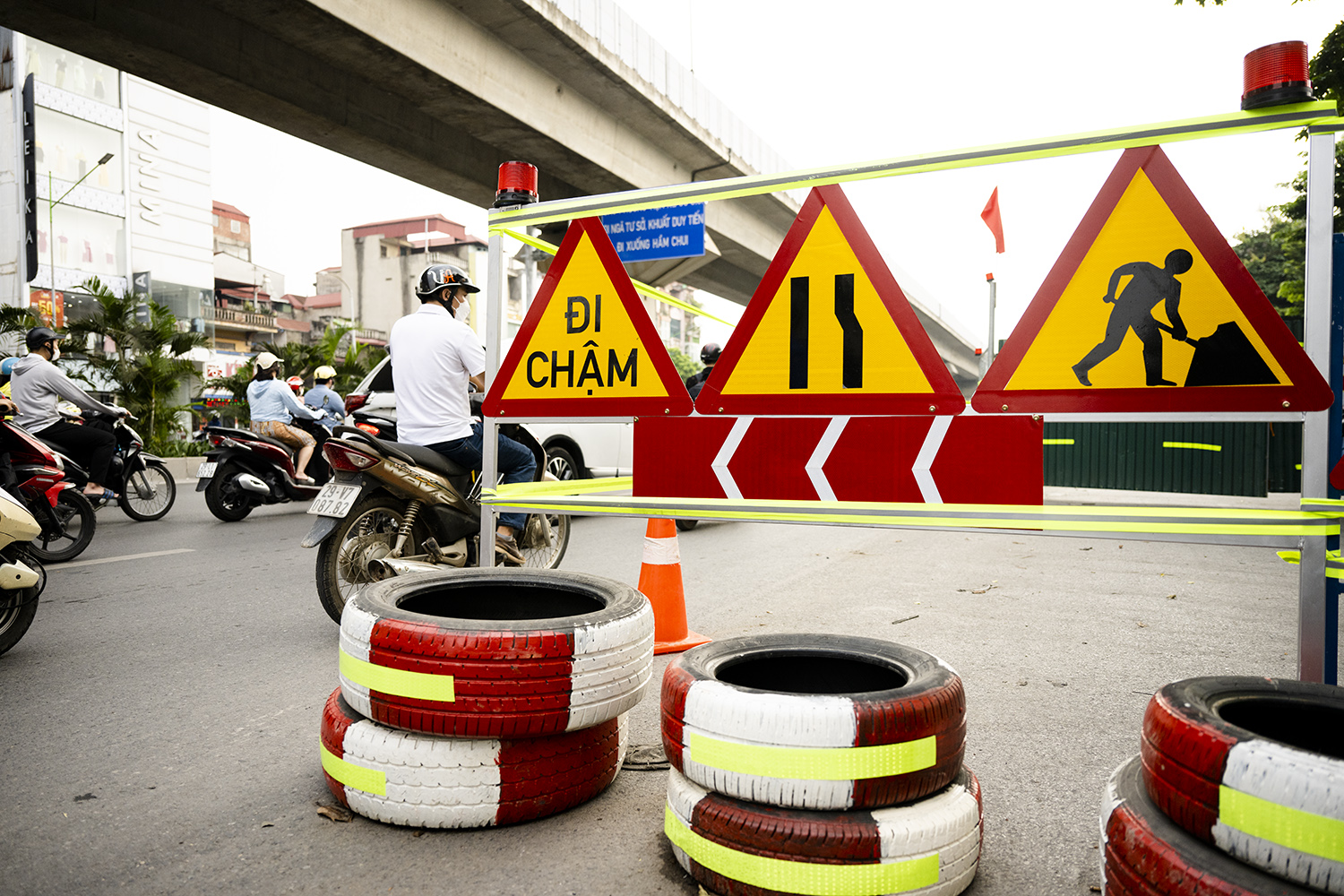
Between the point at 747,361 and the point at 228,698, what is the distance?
8.34 feet

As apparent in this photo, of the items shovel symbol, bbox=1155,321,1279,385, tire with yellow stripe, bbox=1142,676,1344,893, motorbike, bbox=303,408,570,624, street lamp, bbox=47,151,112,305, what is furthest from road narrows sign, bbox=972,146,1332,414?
street lamp, bbox=47,151,112,305

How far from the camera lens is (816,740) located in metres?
1.87

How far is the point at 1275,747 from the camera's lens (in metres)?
1.46

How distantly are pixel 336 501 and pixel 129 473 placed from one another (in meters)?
5.78

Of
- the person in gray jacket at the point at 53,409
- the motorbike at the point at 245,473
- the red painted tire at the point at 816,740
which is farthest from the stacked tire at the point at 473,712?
the motorbike at the point at 245,473

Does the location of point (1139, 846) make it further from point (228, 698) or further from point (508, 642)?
point (228, 698)

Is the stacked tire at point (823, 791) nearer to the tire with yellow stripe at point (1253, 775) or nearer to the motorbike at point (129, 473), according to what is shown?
the tire with yellow stripe at point (1253, 775)

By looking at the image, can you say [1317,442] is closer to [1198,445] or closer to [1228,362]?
[1228,362]

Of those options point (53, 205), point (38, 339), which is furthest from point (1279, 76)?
point (53, 205)

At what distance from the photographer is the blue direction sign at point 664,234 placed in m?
10.5

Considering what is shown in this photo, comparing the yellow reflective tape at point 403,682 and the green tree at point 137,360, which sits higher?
the green tree at point 137,360

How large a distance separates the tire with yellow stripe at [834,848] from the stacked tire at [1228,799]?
336 mm

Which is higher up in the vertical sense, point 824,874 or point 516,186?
point 516,186

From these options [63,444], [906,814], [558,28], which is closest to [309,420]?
[63,444]
